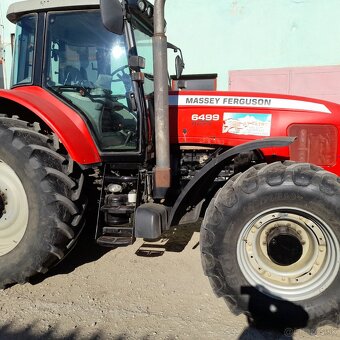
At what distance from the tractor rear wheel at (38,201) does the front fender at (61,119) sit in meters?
0.12

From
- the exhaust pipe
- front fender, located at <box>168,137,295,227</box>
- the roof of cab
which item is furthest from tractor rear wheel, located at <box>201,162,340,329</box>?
the roof of cab

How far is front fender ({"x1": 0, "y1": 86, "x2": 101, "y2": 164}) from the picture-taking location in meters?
2.98

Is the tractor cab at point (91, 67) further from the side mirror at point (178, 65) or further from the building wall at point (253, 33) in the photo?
the building wall at point (253, 33)

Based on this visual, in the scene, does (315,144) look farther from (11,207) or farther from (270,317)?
(11,207)

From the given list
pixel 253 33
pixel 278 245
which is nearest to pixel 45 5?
pixel 278 245

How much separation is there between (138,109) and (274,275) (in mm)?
1664

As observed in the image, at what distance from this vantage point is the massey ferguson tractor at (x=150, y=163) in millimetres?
2607

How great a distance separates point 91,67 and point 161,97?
74 centimetres

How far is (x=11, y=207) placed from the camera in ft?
10.2

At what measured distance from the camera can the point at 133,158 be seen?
3.26 m

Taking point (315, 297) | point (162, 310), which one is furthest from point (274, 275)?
point (162, 310)

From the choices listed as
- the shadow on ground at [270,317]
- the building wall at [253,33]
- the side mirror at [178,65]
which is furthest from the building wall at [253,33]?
the shadow on ground at [270,317]

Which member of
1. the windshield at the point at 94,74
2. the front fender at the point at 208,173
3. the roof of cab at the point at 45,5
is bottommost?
the front fender at the point at 208,173

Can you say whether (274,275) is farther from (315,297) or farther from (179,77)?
(179,77)
